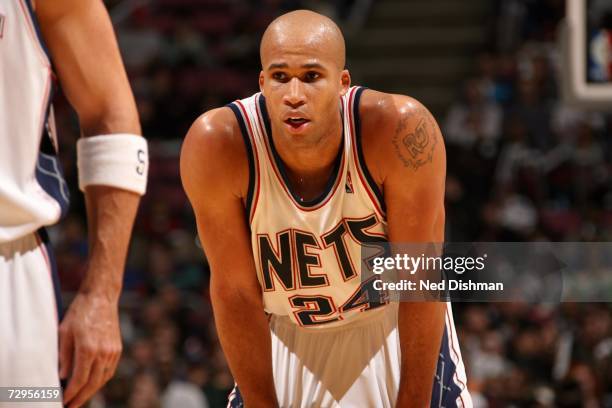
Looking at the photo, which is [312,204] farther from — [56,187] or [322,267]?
[56,187]

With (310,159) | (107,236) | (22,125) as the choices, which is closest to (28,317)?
(107,236)

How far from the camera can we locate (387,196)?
11.0 ft

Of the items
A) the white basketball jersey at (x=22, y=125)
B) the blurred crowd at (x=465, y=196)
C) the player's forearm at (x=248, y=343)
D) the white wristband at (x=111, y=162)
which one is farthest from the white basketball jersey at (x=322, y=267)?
the blurred crowd at (x=465, y=196)

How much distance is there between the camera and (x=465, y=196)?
10.0 m

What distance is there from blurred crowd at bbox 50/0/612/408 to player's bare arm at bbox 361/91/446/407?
484 centimetres

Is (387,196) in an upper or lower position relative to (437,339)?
upper

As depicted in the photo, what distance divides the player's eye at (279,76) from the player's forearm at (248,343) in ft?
2.46

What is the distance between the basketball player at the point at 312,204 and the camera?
3.17m

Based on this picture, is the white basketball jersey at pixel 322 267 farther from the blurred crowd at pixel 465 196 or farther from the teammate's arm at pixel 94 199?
the blurred crowd at pixel 465 196

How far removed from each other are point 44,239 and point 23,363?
0.30m

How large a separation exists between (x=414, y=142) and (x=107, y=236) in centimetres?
127

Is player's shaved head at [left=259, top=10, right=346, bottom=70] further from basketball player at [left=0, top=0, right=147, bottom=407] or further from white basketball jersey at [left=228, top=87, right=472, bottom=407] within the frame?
basketball player at [left=0, top=0, right=147, bottom=407]

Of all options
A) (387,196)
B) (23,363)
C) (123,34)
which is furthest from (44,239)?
(123,34)

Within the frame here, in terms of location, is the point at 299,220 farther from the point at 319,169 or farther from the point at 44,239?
the point at 44,239
